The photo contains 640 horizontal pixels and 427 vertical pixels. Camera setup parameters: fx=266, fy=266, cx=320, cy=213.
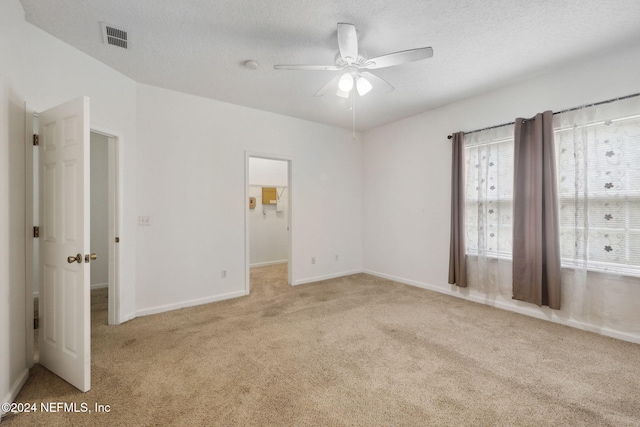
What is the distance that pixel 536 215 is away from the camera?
288 centimetres

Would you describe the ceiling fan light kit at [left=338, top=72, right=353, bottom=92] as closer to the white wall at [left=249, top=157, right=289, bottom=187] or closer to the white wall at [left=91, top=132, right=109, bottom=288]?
the white wall at [left=249, top=157, right=289, bottom=187]

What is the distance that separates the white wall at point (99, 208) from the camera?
4.21 metres

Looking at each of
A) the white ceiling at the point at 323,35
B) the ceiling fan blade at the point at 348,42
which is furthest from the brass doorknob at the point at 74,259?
the ceiling fan blade at the point at 348,42

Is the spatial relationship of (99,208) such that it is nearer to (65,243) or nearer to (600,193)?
(65,243)

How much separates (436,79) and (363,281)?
124 inches

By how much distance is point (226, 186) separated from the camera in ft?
12.1

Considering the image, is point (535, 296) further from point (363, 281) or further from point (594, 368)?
point (363, 281)

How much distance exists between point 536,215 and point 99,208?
6082 millimetres

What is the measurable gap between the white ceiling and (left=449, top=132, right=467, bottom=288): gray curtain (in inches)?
31.4

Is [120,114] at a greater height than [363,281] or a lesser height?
greater

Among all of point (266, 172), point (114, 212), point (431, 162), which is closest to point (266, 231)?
point (266, 172)

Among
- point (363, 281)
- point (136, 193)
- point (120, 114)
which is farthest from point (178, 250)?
point (363, 281)

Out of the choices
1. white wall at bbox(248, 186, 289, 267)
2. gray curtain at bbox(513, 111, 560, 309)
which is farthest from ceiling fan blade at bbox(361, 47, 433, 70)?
white wall at bbox(248, 186, 289, 267)

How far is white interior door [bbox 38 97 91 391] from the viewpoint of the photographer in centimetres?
179
